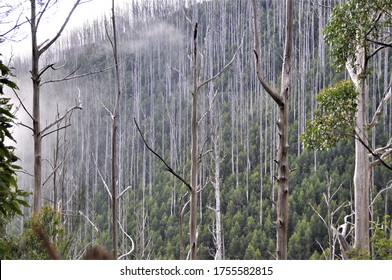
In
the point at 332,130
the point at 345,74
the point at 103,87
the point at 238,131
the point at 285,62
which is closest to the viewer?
the point at 285,62

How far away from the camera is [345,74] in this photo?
10.4 metres

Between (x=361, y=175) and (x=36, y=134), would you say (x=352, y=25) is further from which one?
(x=36, y=134)

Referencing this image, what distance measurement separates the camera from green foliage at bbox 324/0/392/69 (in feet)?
9.62

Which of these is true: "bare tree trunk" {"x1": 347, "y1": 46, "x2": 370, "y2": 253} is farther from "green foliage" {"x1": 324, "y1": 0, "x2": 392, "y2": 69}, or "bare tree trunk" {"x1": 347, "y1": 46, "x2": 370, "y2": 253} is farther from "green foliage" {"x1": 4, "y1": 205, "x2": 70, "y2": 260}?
"green foliage" {"x1": 4, "y1": 205, "x2": 70, "y2": 260}

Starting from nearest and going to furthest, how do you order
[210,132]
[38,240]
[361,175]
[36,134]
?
[38,240] < [36,134] < [361,175] < [210,132]

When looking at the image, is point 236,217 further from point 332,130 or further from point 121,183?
point 332,130

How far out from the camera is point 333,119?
3.35 metres

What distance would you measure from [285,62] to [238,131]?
8894mm

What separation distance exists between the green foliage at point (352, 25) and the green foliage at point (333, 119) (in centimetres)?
27

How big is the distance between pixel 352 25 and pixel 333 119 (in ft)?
2.08

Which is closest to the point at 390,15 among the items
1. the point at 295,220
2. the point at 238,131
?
the point at 295,220

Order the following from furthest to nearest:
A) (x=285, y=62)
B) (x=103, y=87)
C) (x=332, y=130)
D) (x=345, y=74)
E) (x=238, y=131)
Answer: (x=103, y=87) < (x=238, y=131) < (x=345, y=74) < (x=332, y=130) < (x=285, y=62)

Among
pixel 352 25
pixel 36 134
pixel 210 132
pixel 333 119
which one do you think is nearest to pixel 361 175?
pixel 333 119

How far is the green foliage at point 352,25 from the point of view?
293cm
